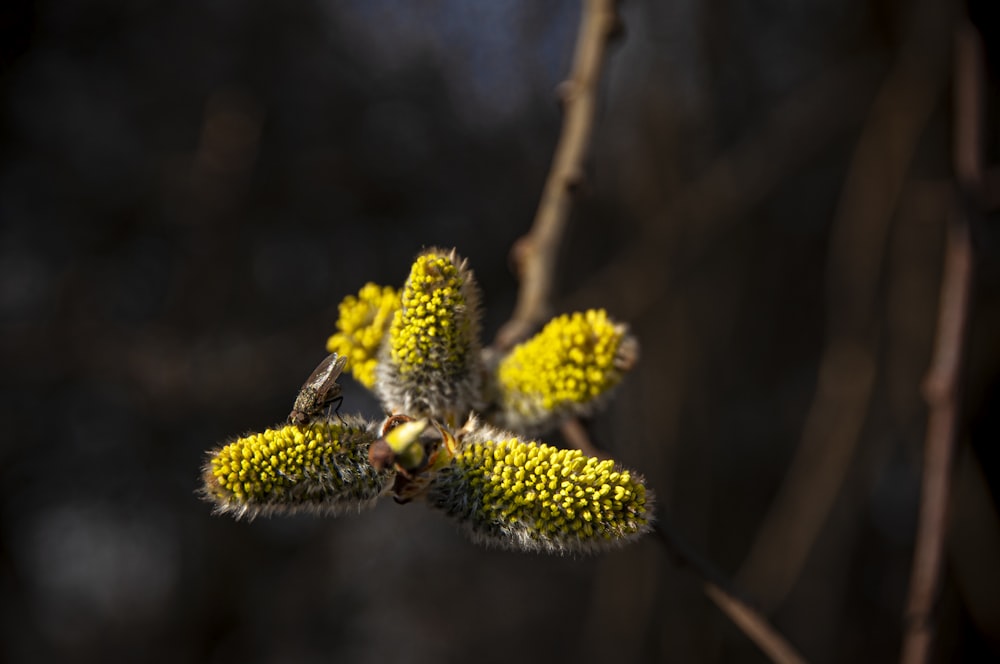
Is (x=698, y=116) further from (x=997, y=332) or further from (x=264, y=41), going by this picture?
(x=264, y=41)

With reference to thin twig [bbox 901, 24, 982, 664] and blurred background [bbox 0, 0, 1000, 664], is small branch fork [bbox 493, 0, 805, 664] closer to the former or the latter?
thin twig [bbox 901, 24, 982, 664]

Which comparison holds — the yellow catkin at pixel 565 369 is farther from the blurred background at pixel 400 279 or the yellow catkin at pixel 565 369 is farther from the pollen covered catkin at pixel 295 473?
the blurred background at pixel 400 279

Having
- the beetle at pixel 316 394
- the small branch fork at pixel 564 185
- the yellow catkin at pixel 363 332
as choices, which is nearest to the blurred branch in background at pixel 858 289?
the small branch fork at pixel 564 185

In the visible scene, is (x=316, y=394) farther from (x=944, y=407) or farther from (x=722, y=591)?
(x=944, y=407)

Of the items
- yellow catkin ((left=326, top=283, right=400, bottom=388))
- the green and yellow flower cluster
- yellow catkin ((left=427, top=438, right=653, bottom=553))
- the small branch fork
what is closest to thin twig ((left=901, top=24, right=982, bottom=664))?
the small branch fork

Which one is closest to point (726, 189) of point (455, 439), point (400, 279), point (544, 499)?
point (400, 279)

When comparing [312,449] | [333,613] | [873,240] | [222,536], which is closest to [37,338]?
[222,536]
